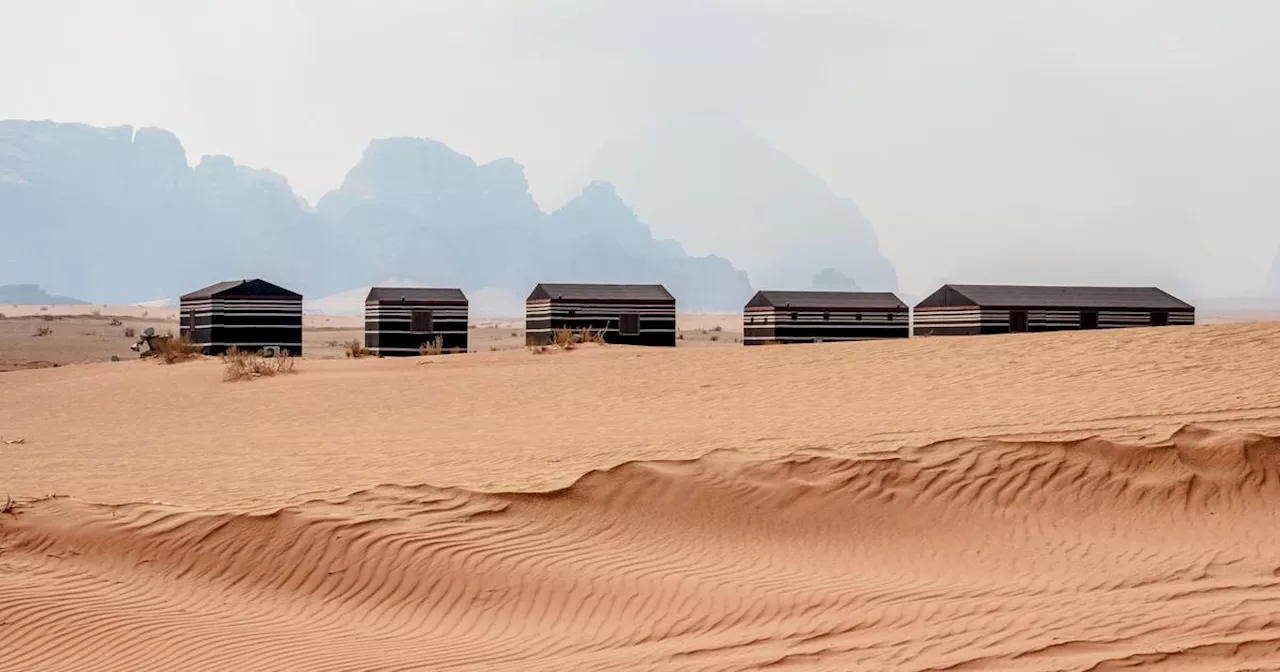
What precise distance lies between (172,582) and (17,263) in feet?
670

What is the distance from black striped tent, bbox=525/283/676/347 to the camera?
1355 inches

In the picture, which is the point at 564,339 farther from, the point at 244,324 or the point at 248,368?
the point at 244,324

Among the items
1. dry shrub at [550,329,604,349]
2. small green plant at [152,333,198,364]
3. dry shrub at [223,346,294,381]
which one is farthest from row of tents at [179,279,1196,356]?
dry shrub at [223,346,294,381]

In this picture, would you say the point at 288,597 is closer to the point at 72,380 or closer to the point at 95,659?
the point at 95,659

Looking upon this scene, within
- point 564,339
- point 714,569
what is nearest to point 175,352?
point 564,339

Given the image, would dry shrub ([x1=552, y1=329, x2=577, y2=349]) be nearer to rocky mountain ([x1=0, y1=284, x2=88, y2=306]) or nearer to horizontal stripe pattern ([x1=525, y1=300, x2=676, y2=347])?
horizontal stripe pattern ([x1=525, y1=300, x2=676, y2=347])

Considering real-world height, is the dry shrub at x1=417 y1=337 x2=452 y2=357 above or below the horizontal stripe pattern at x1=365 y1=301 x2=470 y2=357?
below

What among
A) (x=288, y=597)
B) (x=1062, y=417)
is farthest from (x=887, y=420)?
(x=288, y=597)

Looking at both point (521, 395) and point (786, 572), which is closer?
point (786, 572)

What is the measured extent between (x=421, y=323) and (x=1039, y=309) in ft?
56.9

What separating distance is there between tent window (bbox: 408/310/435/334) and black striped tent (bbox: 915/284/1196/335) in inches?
553

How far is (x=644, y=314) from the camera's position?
35.5 metres

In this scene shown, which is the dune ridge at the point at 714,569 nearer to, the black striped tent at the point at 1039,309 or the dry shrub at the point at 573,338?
the dry shrub at the point at 573,338

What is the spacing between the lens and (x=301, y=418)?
1916 centimetres
